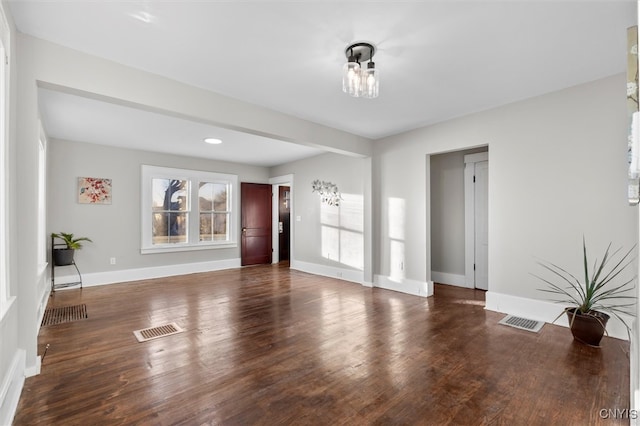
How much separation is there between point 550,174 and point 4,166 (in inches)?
182

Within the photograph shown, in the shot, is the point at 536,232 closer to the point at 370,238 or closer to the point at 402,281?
the point at 402,281

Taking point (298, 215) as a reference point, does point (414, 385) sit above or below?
below

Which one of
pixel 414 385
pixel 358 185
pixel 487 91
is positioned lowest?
pixel 414 385

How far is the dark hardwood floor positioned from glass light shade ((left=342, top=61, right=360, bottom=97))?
214 cm

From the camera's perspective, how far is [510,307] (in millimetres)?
3525

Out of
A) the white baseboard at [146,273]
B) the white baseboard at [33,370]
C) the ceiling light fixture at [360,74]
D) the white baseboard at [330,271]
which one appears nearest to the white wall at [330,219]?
the white baseboard at [330,271]

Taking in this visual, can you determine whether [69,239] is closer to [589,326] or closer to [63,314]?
[63,314]

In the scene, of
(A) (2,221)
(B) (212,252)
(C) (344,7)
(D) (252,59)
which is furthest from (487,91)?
(B) (212,252)

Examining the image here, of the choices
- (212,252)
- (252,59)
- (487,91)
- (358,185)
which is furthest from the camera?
(212,252)

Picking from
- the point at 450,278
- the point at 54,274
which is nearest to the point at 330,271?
the point at 450,278

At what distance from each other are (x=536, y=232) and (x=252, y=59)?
344 centimetres

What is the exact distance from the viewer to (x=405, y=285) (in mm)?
4625

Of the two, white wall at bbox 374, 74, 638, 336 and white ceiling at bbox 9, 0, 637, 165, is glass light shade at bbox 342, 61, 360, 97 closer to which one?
white ceiling at bbox 9, 0, 637, 165

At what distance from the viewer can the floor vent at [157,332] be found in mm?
2879
